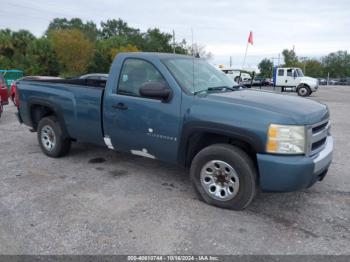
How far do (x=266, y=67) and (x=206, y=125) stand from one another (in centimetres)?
6242

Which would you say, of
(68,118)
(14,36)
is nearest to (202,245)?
(68,118)

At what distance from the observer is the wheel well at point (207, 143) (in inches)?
155

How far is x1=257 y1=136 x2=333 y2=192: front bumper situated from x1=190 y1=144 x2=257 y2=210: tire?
0.56 ft

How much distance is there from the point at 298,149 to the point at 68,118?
358cm

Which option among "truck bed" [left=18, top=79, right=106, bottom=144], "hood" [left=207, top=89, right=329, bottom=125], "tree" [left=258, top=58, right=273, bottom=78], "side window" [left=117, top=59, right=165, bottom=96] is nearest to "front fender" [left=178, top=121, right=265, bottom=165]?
"hood" [left=207, top=89, right=329, bottom=125]

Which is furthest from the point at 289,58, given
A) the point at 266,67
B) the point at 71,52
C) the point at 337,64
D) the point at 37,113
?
the point at 37,113

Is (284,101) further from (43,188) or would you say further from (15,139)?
(15,139)

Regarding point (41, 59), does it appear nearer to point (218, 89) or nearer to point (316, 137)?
point (218, 89)

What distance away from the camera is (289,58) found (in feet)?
227

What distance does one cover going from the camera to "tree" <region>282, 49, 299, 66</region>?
6769cm

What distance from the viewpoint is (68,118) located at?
5.45 m

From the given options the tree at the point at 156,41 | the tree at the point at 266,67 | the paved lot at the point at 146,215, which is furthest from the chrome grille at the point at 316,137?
the tree at the point at 266,67

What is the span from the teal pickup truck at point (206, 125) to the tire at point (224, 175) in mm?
11

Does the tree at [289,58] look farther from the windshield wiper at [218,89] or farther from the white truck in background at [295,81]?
the windshield wiper at [218,89]
